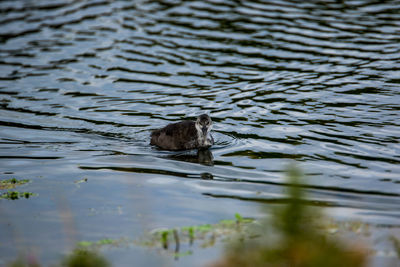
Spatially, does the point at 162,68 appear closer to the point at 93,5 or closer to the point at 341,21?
the point at 341,21

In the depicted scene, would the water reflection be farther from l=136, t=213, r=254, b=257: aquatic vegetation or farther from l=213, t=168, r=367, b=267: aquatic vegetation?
l=213, t=168, r=367, b=267: aquatic vegetation

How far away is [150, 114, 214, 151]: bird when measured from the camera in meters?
11.4

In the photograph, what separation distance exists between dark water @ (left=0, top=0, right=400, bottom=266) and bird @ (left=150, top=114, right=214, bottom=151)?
0.22m

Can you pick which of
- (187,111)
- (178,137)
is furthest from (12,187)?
(187,111)

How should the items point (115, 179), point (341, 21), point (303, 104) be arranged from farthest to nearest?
point (341, 21)
point (303, 104)
point (115, 179)

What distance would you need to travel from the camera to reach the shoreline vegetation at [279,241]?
4547 millimetres

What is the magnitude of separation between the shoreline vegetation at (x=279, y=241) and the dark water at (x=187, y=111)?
0.27m

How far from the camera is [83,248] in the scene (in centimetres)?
710

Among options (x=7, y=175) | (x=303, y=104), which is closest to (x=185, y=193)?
(x=7, y=175)

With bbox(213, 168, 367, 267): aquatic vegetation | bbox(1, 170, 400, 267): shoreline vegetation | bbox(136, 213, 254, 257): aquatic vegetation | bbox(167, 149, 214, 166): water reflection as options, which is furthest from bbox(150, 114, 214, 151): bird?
bbox(213, 168, 367, 267): aquatic vegetation

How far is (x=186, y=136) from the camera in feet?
37.9

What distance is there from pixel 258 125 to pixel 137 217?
16.8 feet

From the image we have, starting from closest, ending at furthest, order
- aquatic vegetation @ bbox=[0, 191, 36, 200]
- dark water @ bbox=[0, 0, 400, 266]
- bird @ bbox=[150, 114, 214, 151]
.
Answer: dark water @ bbox=[0, 0, 400, 266] → aquatic vegetation @ bbox=[0, 191, 36, 200] → bird @ bbox=[150, 114, 214, 151]

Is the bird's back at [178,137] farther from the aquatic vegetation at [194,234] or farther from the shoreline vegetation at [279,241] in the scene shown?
the aquatic vegetation at [194,234]
